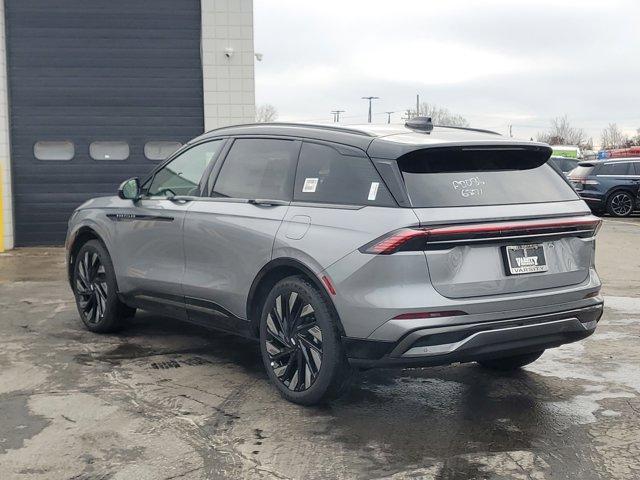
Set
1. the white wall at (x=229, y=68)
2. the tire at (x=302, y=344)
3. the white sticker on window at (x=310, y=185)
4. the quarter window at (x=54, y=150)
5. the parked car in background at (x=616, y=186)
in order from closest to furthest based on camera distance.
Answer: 1. the tire at (x=302, y=344)
2. the white sticker on window at (x=310, y=185)
3. the quarter window at (x=54, y=150)
4. the white wall at (x=229, y=68)
5. the parked car in background at (x=616, y=186)

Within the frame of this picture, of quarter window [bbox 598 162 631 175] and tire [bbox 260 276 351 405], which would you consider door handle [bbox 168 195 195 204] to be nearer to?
tire [bbox 260 276 351 405]

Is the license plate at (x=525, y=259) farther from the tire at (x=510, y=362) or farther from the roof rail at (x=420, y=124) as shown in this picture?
the tire at (x=510, y=362)

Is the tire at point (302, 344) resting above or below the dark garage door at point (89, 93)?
below

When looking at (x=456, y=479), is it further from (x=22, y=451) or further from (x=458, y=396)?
(x=22, y=451)

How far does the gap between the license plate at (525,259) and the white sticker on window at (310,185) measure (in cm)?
121

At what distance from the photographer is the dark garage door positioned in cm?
1300

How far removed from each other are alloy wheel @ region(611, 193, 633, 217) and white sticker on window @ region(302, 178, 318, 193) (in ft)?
59.5


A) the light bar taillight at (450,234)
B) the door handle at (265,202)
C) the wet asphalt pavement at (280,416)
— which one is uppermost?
the door handle at (265,202)

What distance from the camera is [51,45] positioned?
1302 cm

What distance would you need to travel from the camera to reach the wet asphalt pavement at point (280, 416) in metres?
3.65

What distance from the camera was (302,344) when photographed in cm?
443

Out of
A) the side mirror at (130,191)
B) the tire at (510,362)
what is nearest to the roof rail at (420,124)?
the tire at (510,362)

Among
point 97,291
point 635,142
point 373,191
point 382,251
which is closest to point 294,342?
point 382,251

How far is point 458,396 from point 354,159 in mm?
1649
